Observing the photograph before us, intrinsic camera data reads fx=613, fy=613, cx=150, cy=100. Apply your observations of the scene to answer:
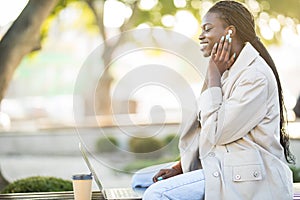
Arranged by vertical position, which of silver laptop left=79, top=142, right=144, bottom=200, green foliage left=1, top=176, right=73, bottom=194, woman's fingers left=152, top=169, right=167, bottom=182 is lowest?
green foliage left=1, top=176, right=73, bottom=194

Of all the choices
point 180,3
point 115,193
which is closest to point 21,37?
point 115,193

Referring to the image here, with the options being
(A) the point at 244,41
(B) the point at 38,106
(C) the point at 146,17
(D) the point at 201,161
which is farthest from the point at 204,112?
(B) the point at 38,106

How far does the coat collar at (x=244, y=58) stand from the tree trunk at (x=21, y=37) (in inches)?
82.7

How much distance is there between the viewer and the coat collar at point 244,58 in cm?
212

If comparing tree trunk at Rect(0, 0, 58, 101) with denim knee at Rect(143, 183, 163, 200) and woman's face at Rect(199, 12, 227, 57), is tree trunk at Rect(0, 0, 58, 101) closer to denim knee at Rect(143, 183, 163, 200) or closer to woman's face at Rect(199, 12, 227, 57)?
woman's face at Rect(199, 12, 227, 57)

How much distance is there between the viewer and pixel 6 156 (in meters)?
8.54

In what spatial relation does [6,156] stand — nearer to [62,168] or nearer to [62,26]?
[62,168]

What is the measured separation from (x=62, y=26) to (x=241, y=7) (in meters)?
6.24

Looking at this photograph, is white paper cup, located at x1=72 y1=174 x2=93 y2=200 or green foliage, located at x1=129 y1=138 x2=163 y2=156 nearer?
white paper cup, located at x1=72 y1=174 x2=93 y2=200

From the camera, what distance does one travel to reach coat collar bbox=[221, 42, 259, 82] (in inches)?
83.4

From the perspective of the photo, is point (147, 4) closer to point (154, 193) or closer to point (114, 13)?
point (114, 13)

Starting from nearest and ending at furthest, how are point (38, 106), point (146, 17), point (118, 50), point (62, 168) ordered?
point (118, 50)
point (146, 17)
point (62, 168)
point (38, 106)

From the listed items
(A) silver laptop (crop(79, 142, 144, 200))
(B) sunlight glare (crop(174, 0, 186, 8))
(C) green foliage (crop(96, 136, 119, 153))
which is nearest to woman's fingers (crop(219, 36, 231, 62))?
(A) silver laptop (crop(79, 142, 144, 200))

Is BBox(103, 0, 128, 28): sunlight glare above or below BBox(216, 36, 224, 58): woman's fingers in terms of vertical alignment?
below
